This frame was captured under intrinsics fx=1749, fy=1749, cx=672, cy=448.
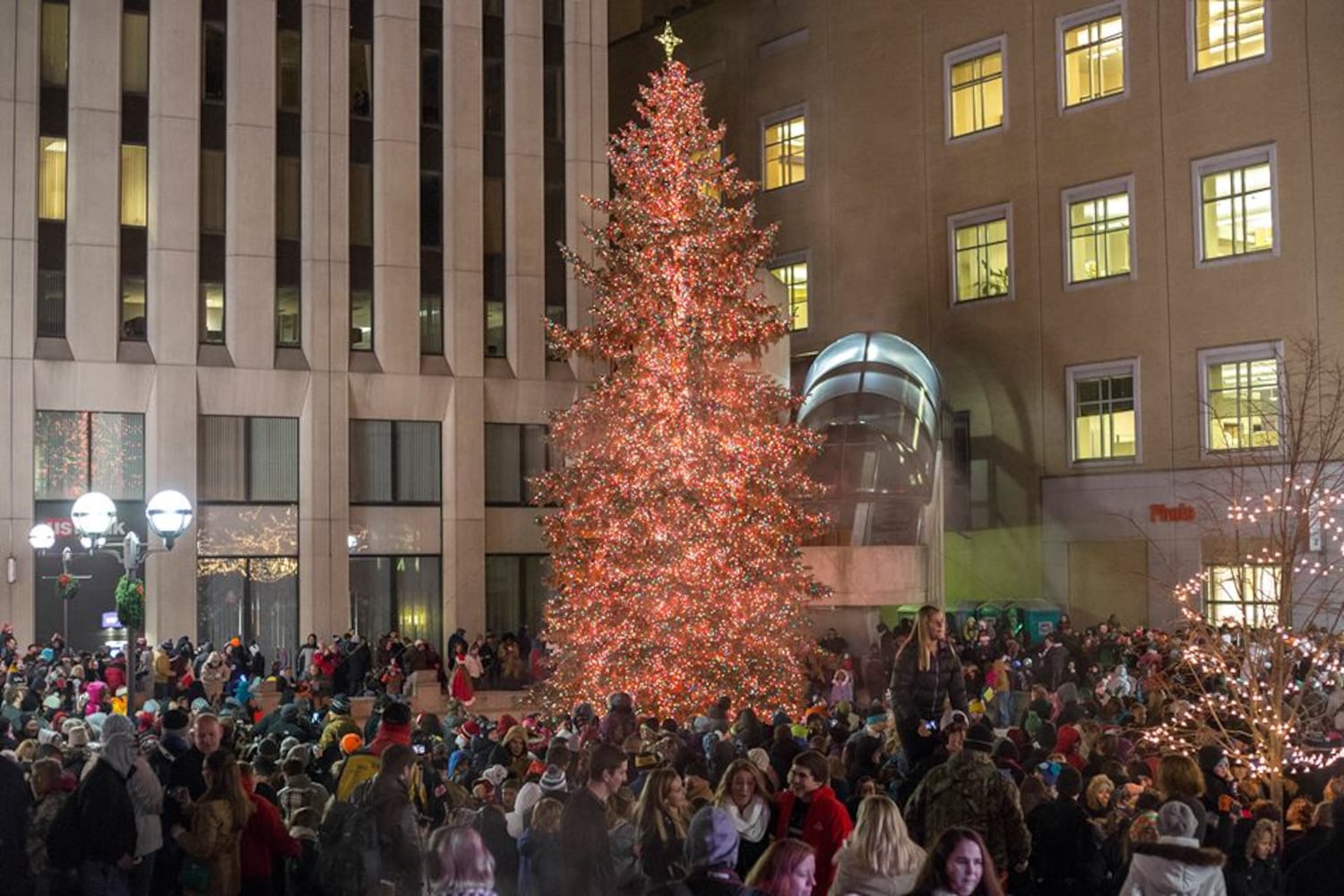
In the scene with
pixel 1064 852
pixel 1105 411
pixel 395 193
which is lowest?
pixel 1064 852

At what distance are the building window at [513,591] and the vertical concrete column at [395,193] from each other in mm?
5412

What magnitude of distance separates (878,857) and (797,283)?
150 feet

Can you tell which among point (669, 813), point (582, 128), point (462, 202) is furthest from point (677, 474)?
point (582, 128)

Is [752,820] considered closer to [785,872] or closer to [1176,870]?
[1176,870]

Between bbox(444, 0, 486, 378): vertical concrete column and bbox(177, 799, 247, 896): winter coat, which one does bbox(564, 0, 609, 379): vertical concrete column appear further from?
bbox(177, 799, 247, 896): winter coat

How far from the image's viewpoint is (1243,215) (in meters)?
41.6

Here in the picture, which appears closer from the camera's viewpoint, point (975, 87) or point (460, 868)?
point (460, 868)

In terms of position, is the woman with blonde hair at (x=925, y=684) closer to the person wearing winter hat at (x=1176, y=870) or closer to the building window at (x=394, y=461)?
the person wearing winter hat at (x=1176, y=870)

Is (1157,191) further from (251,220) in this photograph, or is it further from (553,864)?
(553,864)

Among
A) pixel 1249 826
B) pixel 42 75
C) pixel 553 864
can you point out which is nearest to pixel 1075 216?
pixel 42 75

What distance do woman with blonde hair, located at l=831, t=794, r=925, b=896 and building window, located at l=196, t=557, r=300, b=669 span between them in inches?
1341

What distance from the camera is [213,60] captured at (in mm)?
41906

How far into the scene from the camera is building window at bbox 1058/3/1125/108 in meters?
44.4

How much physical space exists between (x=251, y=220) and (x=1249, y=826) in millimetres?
33800
